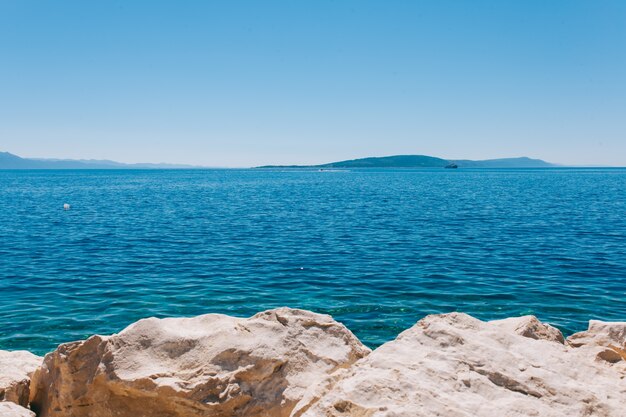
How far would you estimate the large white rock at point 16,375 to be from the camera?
9348 millimetres

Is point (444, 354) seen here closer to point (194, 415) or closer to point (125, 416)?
point (194, 415)

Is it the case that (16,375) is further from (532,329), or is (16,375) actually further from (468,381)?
(532,329)

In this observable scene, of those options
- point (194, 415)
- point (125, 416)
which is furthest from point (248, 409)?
point (125, 416)

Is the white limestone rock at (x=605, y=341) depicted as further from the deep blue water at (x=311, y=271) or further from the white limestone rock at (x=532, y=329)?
the deep blue water at (x=311, y=271)

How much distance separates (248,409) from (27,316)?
13.4 meters

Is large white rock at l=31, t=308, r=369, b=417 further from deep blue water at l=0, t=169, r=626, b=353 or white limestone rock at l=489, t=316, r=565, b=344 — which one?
deep blue water at l=0, t=169, r=626, b=353

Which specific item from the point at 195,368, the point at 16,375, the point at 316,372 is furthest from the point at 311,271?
the point at 195,368

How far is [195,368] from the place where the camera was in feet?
29.1

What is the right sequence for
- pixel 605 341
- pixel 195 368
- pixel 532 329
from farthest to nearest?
pixel 605 341
pixel 532 329
pixel 195 368

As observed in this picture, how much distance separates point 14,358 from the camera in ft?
36.9

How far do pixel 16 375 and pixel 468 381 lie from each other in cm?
813

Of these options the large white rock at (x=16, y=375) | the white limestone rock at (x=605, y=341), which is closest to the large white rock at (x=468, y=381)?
the white limestone rock at (x=605, y=341)

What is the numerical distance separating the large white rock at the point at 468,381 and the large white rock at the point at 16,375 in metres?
5.47

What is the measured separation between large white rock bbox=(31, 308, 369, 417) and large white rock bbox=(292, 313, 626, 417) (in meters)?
1.25
